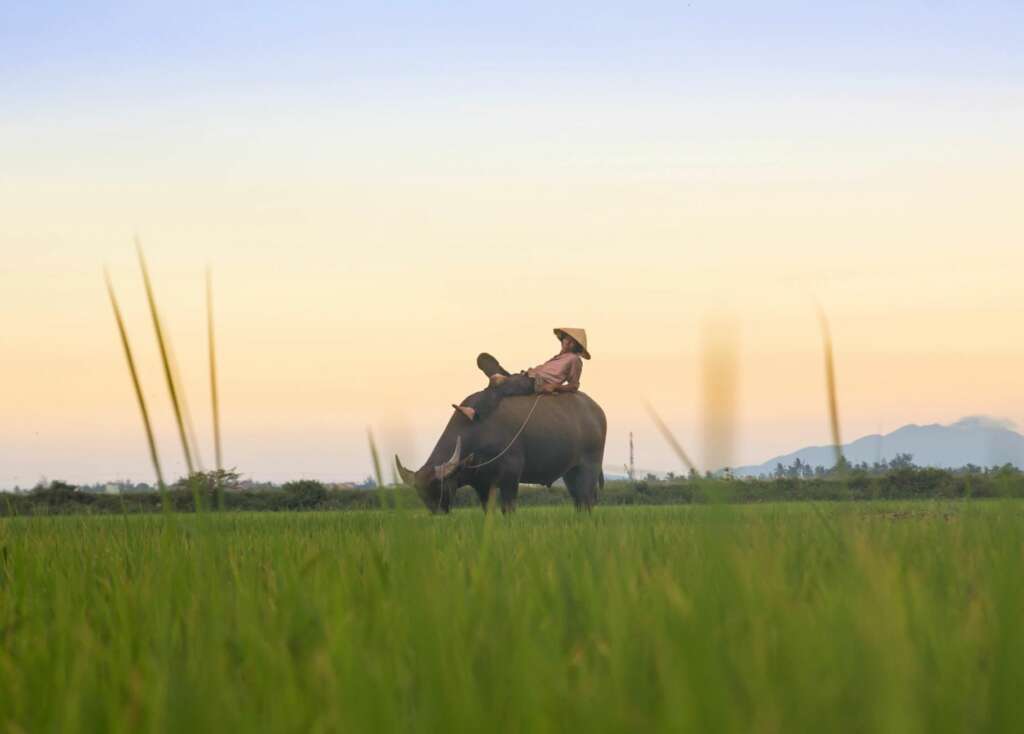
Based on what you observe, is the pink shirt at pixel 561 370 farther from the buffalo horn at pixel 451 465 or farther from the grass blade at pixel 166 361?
the grass blade at pixel 166 361

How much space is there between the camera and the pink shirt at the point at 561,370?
12039 mm

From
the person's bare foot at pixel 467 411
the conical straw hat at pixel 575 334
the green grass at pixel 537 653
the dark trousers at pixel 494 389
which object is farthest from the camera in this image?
the conical straw hat at pixel 575 334

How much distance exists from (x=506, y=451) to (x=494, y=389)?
2.20 ft

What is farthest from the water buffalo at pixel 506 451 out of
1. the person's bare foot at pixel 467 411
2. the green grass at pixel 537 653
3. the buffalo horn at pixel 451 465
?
the green grass at pixel 537 653

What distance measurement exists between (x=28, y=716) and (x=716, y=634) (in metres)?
1.08

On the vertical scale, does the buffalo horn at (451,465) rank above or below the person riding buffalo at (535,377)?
below

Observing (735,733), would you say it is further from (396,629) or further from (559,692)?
(396,629)

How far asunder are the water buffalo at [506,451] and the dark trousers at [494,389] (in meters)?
0.07

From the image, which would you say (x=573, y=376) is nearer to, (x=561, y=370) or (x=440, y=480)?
(x=561, y=370)

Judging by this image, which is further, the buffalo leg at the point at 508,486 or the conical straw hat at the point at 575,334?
the conical straw hat at the point at 575,334

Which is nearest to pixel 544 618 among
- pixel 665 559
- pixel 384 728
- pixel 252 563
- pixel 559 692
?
pixel 559 692

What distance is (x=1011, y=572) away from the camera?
2.01 m

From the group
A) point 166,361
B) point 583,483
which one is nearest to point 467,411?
point 583,483

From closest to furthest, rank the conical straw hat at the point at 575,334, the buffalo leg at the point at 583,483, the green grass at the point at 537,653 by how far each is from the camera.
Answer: the green grass at the point at 537,653
the conical straw hat at the point at 575,334
the buffalo leg at the point at 583,483
